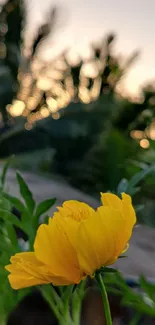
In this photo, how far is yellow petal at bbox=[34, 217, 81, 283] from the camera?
1.05 feet

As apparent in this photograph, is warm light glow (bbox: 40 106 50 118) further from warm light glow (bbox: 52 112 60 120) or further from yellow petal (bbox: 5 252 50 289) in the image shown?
yellow petal (bbox: 5 252 50 289)

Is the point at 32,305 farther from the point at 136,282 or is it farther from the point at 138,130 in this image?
the point at 138,130

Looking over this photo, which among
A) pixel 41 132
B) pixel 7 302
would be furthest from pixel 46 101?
pixel 7 302

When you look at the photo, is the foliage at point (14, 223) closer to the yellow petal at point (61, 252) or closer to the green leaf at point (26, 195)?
the green leaf at point (26, 195)

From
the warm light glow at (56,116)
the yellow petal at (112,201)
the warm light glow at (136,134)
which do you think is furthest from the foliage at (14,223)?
the warm light glow at (56,116)

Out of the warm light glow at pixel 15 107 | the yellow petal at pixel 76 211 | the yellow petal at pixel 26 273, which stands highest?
the yellow petal at pixel 76 211

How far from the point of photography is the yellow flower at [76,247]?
0.32 meters

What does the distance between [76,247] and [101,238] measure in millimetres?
15

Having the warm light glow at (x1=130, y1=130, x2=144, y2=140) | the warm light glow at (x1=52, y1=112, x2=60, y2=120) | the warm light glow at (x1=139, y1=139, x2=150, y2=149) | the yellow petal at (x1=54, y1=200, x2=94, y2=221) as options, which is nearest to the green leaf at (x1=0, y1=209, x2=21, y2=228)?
the yellow petal at (x1=54, y1=200, x2=94, y2=221)

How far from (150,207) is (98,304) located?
17 cm

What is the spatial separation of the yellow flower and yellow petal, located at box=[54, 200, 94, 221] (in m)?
0.02

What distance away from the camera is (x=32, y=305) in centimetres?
71

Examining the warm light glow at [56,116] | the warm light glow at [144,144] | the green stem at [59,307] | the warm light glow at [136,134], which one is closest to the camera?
the green stem at [59,307]

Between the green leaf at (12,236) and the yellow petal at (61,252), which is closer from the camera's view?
the yellow petal at (61,252)
